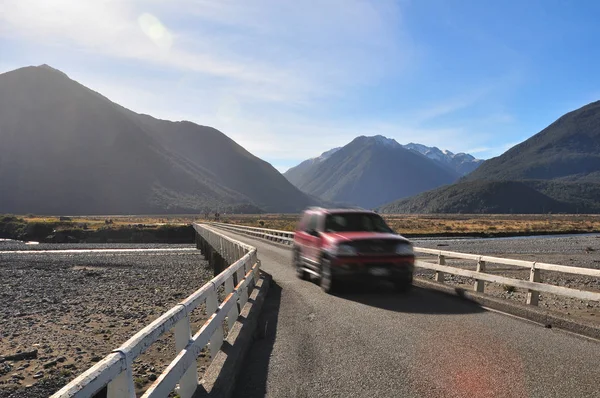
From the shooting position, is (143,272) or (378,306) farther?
(143,272)

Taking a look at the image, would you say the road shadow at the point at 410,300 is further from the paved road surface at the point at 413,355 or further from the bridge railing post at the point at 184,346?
the bridge railing post at the point at 184,346

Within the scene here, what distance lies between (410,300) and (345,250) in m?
1.72

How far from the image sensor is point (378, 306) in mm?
9445

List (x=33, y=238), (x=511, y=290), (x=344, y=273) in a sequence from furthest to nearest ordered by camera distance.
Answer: (x=33, y=238)
(x=511, y=290)
(x=344, y=273)

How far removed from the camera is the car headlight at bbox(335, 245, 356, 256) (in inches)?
413

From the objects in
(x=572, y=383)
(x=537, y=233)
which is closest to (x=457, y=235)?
(x=537, y=233)

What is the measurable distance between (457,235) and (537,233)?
11921 mm

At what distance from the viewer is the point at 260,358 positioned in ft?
20.4

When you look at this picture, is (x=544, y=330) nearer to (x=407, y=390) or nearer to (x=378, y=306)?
(x=378, y=306)

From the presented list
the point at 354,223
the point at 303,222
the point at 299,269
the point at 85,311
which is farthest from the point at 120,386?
the point at 85,311

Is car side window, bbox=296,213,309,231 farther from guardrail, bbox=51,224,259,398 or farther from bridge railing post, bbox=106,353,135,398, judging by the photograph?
bridge railing post, bbox=106,353,135,398

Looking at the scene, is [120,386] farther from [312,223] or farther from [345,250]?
[312,223]

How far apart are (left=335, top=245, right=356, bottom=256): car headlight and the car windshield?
1.23 m

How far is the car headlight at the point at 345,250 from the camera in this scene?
34.4ft
